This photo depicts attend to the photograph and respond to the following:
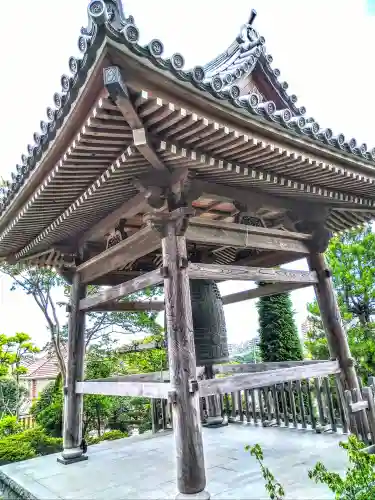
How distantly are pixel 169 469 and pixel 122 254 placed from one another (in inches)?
108

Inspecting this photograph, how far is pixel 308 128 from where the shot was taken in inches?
145

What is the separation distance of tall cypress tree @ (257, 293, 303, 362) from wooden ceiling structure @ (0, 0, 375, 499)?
13.2 feet

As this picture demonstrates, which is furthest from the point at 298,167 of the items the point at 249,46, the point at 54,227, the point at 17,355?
the point at 17,355

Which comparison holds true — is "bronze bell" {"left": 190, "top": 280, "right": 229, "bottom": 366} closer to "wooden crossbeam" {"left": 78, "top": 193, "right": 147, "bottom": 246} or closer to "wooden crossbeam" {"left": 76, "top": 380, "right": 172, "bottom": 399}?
"wooden crossbeam" {"left": 76, "top": 380, "right": 172, "bottom": 399}

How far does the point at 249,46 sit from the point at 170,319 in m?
4.37

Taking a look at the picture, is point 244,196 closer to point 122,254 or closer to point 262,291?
point 122,254

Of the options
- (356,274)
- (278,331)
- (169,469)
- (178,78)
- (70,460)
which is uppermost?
(356,274)

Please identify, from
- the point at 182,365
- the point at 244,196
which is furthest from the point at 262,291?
the point at 182,365

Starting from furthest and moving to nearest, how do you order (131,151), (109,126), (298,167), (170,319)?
1. (298,167)
2. (170,319)
3. (131,151)
4. (109,126)

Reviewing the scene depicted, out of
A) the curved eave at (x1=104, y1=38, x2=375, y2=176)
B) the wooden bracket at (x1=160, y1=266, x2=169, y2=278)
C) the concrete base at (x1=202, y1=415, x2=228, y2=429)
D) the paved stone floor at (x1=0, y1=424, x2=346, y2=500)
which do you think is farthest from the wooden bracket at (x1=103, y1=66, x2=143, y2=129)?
the concrete base at (x1=202, y1=415, x2=228, y2=429)

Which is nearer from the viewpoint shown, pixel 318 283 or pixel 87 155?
pixel 87 155

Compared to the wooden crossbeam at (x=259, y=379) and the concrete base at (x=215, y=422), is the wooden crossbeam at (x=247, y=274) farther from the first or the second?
the concrete base at (x=215, y=422)

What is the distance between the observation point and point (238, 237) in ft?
15.1

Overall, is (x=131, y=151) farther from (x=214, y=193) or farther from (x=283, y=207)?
(x=283, y=207)
